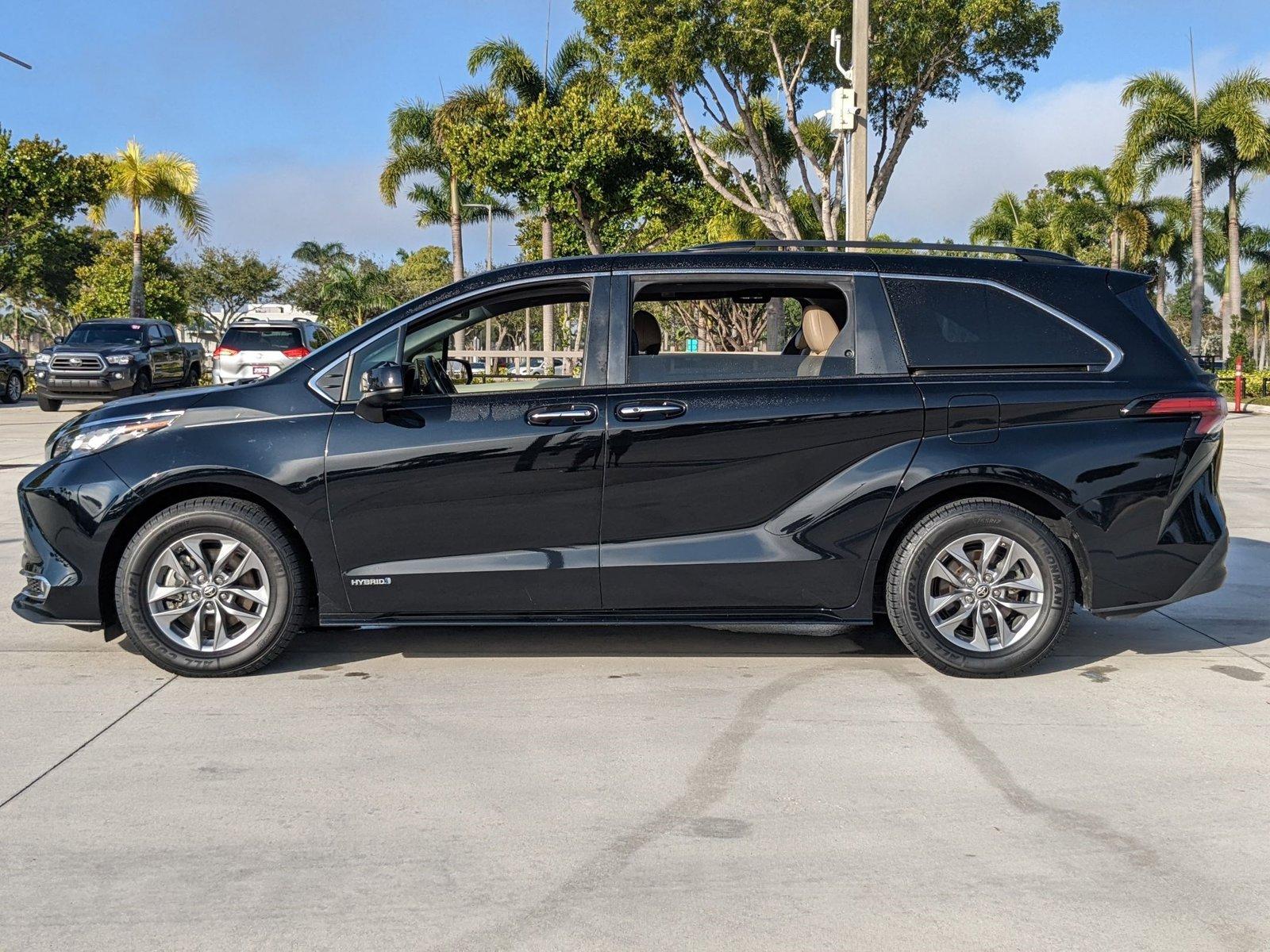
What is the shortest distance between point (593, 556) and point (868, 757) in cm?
147

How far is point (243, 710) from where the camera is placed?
491 cm

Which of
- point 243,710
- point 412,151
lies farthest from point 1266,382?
point 243,710

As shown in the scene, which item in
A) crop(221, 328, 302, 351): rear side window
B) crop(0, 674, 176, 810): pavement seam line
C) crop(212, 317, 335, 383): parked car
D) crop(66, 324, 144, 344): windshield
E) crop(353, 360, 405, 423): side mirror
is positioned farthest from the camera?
Result: crop(66, 324, 144, 344): windshield

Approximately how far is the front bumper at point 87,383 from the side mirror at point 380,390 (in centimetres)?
1934

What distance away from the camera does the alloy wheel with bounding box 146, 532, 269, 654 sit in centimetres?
525

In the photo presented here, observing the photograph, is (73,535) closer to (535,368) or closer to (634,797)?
(535,368)

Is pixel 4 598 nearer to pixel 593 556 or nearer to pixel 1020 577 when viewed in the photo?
pixel 593 556

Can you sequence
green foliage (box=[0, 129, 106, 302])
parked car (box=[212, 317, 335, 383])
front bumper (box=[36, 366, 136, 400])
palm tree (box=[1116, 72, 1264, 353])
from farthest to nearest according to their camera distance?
palm tree (box=[1116, 72, 1264, 353]) < green foliage (box=[0, 129, 106, 302]) < front bumper (box=[36, 366, 136, 400]) < parked car (box=[212, 317, 335, 383])

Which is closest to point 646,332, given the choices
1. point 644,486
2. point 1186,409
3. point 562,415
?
point 562,415

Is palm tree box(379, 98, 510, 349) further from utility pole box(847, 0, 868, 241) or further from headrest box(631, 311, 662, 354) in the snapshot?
headrest box(631, 311, 662, 354)

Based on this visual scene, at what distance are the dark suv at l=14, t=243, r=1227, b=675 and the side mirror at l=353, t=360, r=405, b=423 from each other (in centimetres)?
1

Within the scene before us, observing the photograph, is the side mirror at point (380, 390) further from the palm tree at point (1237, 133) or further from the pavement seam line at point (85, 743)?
the palm tree at point (1237, 133)

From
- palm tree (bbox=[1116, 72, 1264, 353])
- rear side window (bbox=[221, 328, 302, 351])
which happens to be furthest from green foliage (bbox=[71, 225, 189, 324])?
palm tree (bbox=[1116, 72, 1264, 353])

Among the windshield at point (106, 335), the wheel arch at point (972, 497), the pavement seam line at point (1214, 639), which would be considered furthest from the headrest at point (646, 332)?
the windshield at point (106, 335)
